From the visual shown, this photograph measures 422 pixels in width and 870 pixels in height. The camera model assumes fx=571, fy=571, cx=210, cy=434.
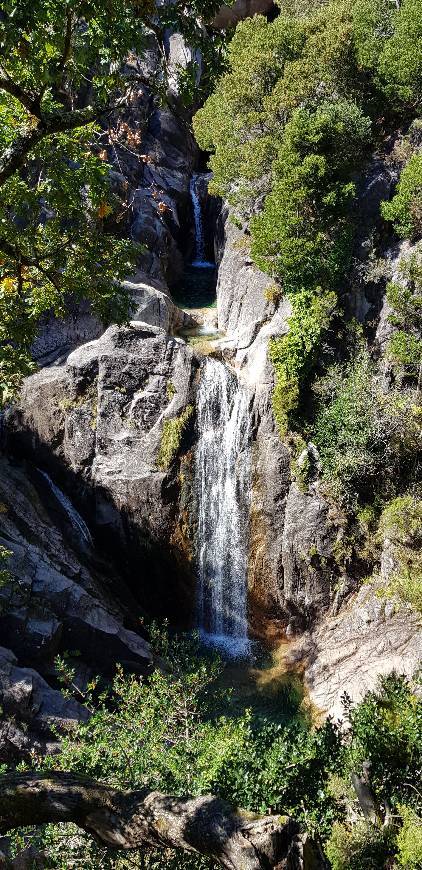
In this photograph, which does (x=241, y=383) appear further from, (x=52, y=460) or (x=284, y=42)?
(x=284, y=42)

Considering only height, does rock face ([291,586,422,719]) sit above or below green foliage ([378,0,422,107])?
below

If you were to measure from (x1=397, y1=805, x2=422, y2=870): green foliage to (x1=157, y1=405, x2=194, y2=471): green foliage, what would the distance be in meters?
10.3

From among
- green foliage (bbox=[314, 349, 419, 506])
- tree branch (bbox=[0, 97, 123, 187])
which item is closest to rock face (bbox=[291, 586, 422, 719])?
green foliage (bbox=[314, 349, 419, 506])

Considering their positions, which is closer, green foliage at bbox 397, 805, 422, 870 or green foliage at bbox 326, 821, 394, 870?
green foliage at bbox 397, 805, 422, 870

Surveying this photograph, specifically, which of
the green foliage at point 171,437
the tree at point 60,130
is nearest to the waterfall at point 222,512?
the green foliage at point 171,437

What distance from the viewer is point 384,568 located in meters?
13.7

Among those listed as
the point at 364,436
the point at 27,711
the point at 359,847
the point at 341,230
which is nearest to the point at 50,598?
the point at 27,711

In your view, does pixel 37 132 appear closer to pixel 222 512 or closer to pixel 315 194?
pixel 315 194

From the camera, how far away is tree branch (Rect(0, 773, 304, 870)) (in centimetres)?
442

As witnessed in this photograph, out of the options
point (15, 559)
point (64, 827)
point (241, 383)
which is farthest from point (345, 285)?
point (64, 827)

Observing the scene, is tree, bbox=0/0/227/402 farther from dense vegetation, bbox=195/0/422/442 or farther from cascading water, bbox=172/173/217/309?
cascading water, bbox=172/173/217/309

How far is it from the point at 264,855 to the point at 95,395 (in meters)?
13.1

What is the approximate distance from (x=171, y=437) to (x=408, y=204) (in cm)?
855

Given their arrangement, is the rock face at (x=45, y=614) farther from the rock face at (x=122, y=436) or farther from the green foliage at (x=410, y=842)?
the green foliage at (x=410, y=842)
